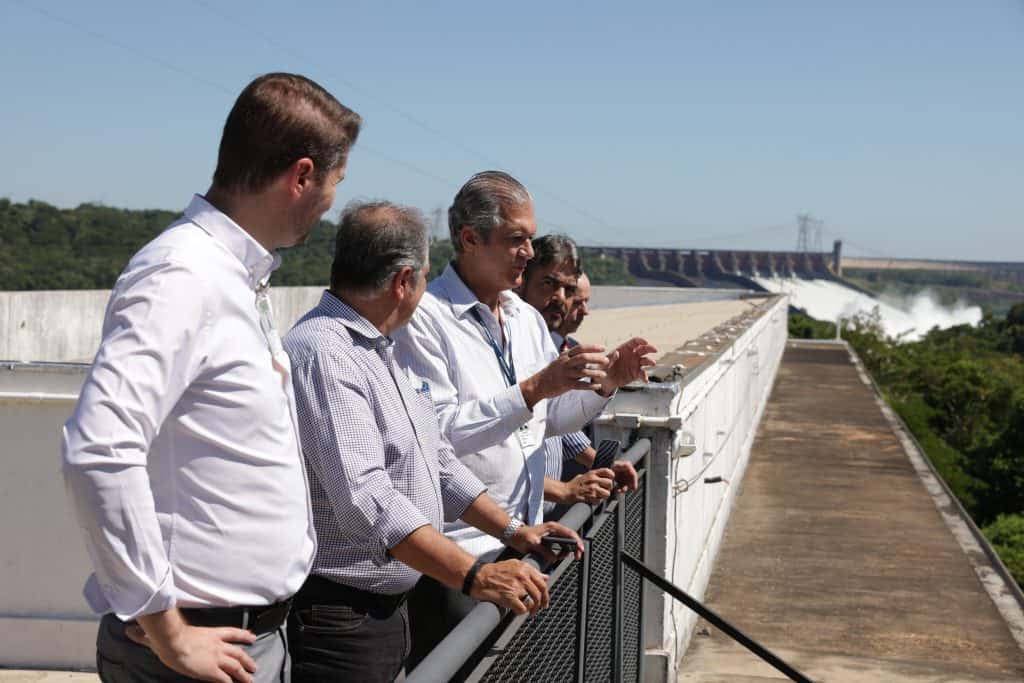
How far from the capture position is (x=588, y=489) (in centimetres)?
390

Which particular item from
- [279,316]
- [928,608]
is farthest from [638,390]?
[279,316]

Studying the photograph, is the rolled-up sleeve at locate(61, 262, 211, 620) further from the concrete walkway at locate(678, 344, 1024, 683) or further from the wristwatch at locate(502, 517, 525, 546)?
the concrete walkway at locate(678, 344, 1024, 683)

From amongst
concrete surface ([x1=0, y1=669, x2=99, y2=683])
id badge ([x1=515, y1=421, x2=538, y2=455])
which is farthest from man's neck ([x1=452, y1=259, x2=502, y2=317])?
concrete surface ([x1=0, y1=669, x2=99, y2=683])

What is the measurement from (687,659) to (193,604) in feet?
16.9

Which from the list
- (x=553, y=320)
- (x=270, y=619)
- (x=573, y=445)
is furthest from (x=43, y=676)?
(x=270, y=619)

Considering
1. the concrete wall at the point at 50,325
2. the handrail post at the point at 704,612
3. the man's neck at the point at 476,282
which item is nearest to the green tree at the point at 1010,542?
the concrete wall at the point at 50,325

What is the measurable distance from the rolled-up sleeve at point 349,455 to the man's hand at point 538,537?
49 centimetres

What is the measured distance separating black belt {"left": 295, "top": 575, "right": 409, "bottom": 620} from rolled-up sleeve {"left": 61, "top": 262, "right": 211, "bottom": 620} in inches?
36.5

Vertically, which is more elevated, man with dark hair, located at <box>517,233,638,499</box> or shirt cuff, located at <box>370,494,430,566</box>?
man with dark hair, located at <box>517,233,638,499</box>

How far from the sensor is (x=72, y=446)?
72.6 inches

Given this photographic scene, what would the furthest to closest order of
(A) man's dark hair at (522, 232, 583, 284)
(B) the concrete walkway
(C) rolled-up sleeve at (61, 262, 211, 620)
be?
1. (B) the concrete walkway
2. (A) man's dark hair at (522, 232, 583, 284)
3. (C) rolled-up sleeve at (61, 262, 211, 620)

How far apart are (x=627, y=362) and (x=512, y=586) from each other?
113 centimetres

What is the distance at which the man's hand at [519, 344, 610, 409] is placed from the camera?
132 inches

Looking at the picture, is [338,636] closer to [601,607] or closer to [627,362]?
[627,362]
